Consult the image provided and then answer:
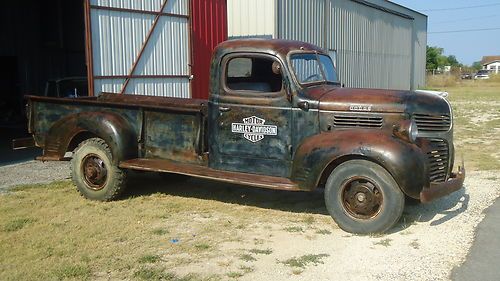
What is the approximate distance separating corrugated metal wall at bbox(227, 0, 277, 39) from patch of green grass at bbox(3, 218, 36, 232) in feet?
36.5

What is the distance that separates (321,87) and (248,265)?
2565 mm

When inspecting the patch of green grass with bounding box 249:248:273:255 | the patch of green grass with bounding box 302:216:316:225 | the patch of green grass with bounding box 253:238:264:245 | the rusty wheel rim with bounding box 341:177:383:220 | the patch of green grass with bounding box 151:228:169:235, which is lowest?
the patch of green grass with bounding box 249:248:273:255

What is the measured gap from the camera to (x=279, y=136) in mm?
6266

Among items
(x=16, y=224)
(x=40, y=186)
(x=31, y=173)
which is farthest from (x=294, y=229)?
(x=31, y=173)

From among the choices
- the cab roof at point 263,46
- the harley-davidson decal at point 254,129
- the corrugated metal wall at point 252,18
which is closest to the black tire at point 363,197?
the harley-davidson decal at point 254,129

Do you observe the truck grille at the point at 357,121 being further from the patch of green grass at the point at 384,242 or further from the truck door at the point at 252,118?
the patch of green grass at the point at 384,242

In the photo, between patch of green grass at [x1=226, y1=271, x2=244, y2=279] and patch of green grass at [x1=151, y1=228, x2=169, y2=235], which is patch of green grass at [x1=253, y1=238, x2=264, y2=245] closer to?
patch of green grass at [x1=226, y1=271, x2=244, y2=279]

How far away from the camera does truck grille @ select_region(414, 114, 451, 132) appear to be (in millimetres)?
5992

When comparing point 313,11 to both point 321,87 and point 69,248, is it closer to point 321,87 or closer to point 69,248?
point 321,87

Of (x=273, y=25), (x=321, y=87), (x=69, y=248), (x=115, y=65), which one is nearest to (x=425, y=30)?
(x=273, y=25)

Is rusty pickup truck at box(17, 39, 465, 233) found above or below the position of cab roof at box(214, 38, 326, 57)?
below

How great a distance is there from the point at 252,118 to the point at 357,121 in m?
1.22

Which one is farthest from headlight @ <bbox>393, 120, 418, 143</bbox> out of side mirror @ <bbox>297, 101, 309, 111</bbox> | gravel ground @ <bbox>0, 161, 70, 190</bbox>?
gravel ground @ <bbox>0, 161, 70, 190</bbox>

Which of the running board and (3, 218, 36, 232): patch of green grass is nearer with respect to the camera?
(3, 218, 36, 232): patch of green grass
